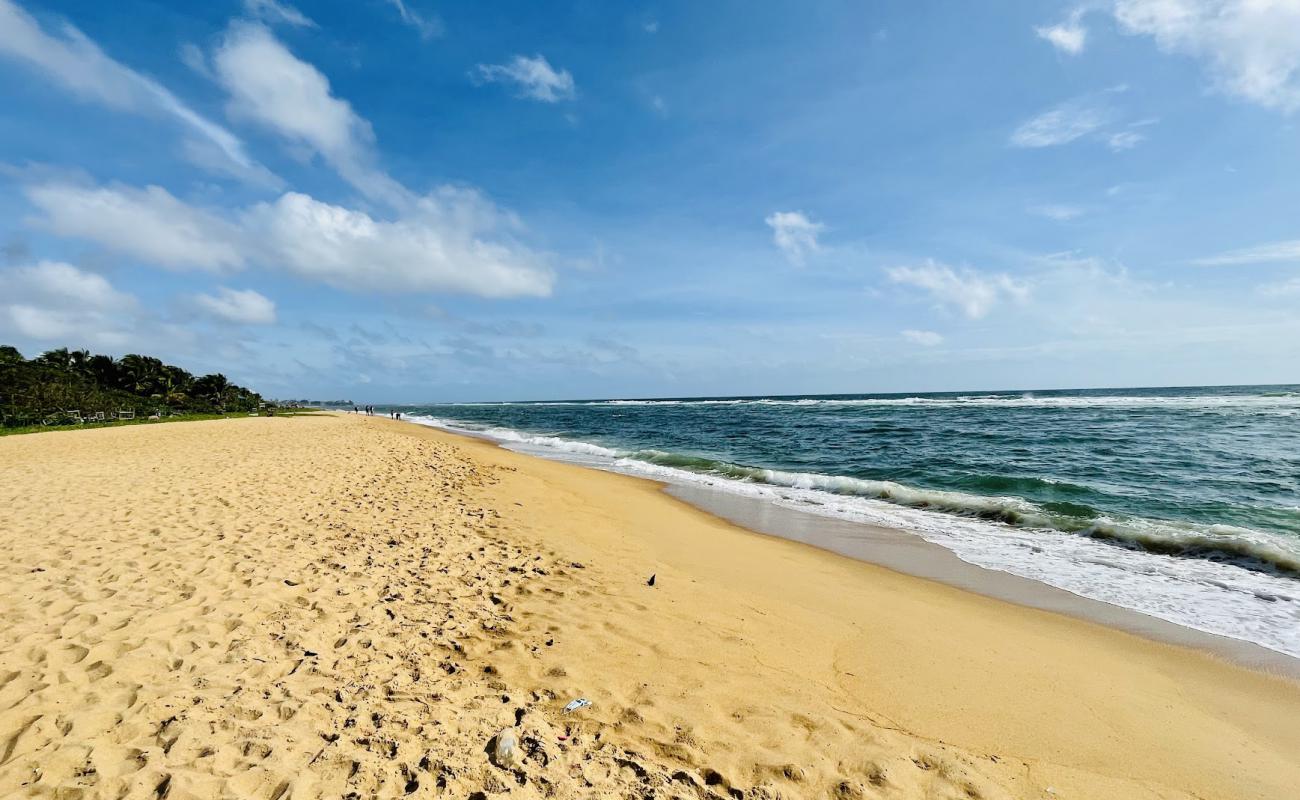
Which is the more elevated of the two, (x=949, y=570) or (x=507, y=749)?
(x=507, y=749)

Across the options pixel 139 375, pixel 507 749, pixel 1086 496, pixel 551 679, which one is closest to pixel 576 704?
pixel 551 679

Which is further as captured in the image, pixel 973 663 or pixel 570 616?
pixel 570 616

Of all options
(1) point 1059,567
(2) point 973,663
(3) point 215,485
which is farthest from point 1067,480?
(3) point 215,485

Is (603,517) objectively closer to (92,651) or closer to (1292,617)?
(92,651)

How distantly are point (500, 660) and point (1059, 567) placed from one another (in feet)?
29.2

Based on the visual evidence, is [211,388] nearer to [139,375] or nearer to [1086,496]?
[139,375]

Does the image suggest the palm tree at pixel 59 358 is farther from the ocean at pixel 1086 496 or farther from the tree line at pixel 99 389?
the ocean at pixel 1086 496

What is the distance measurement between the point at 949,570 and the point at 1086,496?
776 centimetres

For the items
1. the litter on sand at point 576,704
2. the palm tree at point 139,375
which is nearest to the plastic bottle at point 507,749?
the litter on sand at point 576,704

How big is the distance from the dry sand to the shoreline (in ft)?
1.26

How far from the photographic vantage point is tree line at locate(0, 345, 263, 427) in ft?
112

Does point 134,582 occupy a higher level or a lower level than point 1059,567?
higher

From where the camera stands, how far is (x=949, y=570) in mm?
8594

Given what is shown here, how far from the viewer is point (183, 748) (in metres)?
3.13
